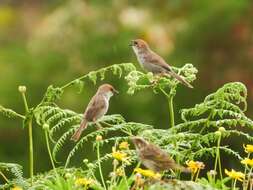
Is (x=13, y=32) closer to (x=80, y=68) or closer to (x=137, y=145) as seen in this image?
(x=80, y=68)

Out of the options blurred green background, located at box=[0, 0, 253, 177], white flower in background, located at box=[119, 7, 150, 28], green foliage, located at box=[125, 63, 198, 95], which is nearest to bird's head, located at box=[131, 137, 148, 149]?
green foliage, located at box=[125, 63, 198, 95]

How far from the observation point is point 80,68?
14992mm

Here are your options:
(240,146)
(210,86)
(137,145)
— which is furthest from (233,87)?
(210,86)

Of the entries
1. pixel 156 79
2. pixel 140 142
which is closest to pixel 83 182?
pixel 140 142

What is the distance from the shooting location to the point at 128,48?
Answer: 14555 mm

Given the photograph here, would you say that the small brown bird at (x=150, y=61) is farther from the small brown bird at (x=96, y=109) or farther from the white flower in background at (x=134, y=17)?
the white flower in background at (x=134, y=17)

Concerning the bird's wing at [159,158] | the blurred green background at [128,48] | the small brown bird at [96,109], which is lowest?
the bird's wing at [159,158]

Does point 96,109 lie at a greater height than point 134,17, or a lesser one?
lesser

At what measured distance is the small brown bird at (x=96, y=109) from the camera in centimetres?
586

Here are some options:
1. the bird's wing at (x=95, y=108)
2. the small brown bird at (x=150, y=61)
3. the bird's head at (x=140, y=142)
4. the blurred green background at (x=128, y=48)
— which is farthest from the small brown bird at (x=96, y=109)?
the blurred green background at (x=128, y=48)

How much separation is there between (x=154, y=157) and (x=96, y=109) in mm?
1224

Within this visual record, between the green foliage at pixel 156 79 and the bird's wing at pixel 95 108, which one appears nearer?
the green foliage at pixel 156 79

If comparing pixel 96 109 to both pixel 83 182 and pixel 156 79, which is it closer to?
pixel 156 79

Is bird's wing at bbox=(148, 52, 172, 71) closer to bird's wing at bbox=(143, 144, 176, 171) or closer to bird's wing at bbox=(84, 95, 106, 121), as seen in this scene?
bird's wing at bbox=(84, 95, 106, 121)
